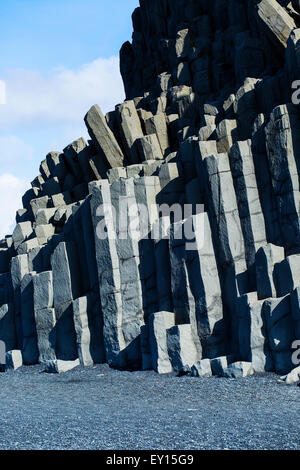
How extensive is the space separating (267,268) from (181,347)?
282 cm

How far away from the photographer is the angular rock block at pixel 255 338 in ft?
49.0

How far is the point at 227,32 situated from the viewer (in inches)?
991

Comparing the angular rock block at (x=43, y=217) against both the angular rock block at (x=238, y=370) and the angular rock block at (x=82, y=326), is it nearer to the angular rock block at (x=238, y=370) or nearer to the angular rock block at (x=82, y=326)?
the angular rock block at (x=82, y=326)

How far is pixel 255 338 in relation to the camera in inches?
593

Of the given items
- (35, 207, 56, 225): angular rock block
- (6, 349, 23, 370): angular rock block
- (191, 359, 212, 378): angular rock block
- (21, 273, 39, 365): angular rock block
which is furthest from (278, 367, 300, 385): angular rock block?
(35, 207, 56, 225): angular rock block

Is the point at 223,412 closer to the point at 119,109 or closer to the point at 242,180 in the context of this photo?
the point at 242,180

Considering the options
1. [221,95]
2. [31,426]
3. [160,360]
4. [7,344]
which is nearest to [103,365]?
[160,360]

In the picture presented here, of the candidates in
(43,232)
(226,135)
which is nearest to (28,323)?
(43,232)

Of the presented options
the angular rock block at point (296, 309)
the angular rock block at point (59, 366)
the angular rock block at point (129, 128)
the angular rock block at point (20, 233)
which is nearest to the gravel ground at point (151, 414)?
the angular rock block at point (296, 309)

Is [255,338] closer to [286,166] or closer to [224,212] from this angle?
[224,212]

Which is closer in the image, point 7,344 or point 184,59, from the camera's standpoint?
point 7,344

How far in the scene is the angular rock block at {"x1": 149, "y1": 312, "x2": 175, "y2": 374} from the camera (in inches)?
656
